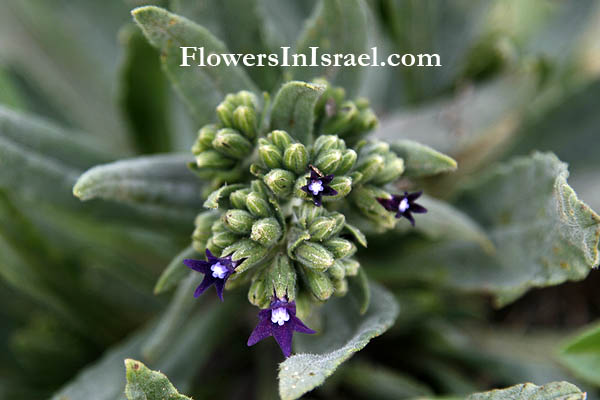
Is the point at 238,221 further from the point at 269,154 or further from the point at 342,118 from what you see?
the point at 342,118

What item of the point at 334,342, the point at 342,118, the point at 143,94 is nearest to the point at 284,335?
the point at 334,342

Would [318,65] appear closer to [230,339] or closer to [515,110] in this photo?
[515,110]

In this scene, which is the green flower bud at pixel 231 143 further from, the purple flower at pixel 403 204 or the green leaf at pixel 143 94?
the green leaf at pixel 143 94

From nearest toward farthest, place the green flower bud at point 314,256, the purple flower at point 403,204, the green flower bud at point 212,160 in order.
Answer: the green flower bud at point 314,256, the purple flower at point 403,204, the green flower bud at point 212,160

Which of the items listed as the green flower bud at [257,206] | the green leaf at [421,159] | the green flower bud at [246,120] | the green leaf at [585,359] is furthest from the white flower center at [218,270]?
the green leaf at [585,359]

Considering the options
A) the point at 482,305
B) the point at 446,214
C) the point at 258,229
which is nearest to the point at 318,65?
the point at 446,214
